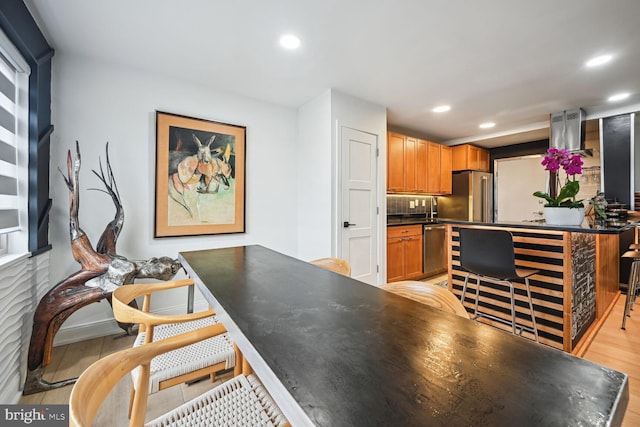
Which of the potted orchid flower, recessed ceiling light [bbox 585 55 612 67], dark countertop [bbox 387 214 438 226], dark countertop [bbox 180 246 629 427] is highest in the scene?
recessed ceiling light [bbox 585 55 612 67]

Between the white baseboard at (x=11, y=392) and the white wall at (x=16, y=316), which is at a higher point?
the white wall at (x=16, y=316)

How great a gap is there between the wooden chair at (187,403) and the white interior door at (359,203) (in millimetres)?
2272

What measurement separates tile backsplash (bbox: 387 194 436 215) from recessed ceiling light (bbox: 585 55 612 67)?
2.59 m

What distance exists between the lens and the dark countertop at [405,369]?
0.40m

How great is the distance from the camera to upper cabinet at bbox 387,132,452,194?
3.99m

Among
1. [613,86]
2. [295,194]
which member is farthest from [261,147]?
[613,86]

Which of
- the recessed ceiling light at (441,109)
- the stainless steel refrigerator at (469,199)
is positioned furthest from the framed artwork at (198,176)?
the stainless steel refrigerator at (469,199)

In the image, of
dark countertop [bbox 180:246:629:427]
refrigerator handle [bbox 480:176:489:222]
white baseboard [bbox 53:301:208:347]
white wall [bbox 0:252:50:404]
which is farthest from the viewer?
refrigerator handle [bbox 480:176:489:222]

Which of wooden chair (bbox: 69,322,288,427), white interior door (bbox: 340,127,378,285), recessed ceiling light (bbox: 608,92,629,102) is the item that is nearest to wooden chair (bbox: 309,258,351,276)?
wooden chair (bbox: 69,322,288,427)

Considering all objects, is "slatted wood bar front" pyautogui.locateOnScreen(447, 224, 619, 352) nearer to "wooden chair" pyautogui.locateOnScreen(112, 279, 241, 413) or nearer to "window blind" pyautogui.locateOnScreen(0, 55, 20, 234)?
"wooden chair" pyautogui.locateOnScreen(112, 279, 241, 413)

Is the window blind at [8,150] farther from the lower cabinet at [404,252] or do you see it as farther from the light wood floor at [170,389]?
the lower cabinet at [404,252]

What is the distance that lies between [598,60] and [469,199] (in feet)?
8.52

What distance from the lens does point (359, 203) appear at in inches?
128

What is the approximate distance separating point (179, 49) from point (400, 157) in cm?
309
